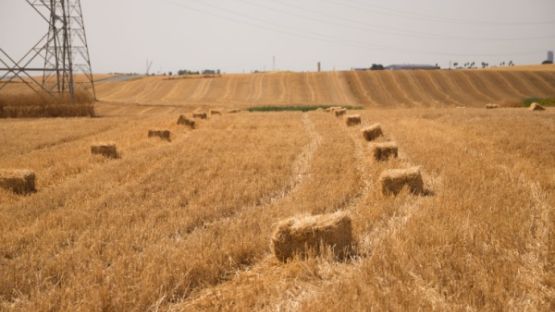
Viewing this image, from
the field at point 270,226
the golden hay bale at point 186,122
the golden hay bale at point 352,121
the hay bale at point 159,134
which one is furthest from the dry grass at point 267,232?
the golden hay bale at point 186,122

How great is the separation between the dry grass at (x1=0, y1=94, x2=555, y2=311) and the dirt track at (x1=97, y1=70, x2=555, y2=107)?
3724 cm

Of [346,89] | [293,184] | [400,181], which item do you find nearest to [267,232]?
[400,181]

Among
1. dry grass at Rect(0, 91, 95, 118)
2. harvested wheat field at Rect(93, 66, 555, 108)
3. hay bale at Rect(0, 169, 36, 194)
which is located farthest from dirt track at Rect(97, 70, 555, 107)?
hay bale at Rect(0, 169, 36, 194)

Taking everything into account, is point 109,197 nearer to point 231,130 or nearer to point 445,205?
point 445,205

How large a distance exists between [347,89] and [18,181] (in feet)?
170

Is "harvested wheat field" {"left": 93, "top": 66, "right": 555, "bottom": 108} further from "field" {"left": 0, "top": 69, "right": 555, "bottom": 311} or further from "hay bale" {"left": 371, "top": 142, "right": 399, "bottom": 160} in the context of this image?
"hay bale" {"left": 371, "top": 142, "right": 399, "bottom": 160}

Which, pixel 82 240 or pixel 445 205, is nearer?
pixel 82 240

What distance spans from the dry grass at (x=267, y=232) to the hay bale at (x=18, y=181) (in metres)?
0.26

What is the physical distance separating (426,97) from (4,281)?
51.4 m

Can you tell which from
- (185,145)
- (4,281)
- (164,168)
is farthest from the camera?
(185,145)

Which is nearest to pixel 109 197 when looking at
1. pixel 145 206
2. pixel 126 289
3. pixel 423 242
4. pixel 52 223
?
pixel 145 206

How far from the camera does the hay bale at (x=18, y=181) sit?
27.9 ft

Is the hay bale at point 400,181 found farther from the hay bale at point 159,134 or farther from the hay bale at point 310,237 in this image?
the hay bale at point 159,134

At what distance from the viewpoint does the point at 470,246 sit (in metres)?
5.08
